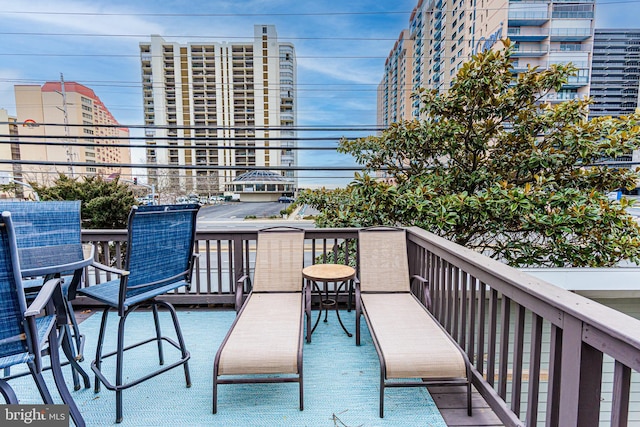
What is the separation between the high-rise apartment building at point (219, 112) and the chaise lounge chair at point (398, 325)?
120 inches

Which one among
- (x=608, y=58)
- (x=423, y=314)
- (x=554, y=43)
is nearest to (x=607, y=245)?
(x=423, y=314)

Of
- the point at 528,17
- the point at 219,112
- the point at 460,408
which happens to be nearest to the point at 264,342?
the point at 460,408

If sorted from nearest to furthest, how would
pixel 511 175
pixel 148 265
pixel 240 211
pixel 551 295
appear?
pixel 551 295 < pixel 148 265 < pixel 511 175 < pixel 240 211

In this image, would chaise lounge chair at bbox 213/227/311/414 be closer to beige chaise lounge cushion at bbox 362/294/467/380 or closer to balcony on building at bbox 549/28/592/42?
beige chaise lounge cushion at bbox 362/294/467/380

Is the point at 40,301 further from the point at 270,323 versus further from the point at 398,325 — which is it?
the point at 398,325

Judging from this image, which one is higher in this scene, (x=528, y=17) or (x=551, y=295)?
(x=528, y=17)

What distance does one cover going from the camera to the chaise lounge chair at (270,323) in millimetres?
1962

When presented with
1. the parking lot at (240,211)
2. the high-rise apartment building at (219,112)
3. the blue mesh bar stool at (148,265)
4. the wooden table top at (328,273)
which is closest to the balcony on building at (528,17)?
the high-rise apartment building at (219,112)

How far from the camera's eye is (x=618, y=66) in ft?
31.9

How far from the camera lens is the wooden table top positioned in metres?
2.83

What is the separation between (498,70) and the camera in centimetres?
369

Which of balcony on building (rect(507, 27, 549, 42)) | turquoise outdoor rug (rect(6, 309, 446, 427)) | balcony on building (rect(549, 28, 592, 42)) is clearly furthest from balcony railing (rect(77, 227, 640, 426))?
balcony on building (rect(549, 28, 592, 42))

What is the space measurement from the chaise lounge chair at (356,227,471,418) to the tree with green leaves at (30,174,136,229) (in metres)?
9.25

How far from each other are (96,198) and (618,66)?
17103mm
